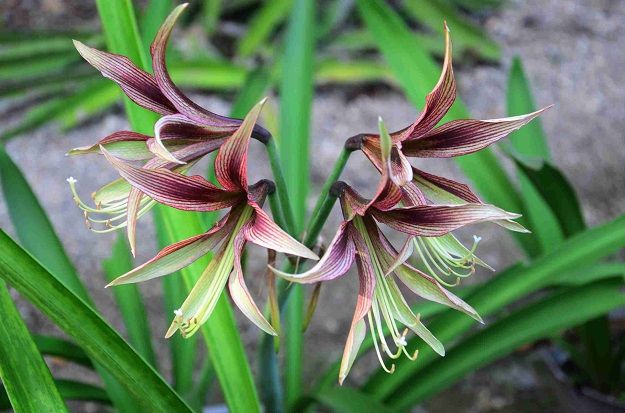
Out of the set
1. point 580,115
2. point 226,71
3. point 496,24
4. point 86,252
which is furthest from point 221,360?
point 496,24

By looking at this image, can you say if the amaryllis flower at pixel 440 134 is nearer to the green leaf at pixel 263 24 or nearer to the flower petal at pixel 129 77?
the flower petal at pixel 129 77

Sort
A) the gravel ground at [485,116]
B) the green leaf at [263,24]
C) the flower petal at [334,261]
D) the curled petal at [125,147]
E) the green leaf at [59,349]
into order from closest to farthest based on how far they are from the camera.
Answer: the flower petal at [334,261]
the curled petal at [125,147]
the green leaf at [59,349]
the gravel ground at [485,116]
the green leaf at [263,24]

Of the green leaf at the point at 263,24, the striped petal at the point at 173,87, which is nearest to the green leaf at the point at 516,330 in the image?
the striped petal at the point at 173,87

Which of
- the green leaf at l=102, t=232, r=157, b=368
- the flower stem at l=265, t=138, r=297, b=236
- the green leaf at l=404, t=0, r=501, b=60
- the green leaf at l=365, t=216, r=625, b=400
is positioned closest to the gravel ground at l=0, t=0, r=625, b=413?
the green leaf at l=404, t=0, r=501, b=60

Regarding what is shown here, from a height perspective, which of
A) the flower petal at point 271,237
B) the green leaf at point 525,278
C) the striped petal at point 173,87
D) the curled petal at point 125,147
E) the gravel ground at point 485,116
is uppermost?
the striped petal at point 173,87

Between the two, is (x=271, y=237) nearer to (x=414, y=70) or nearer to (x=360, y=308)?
(x=360, y=308)

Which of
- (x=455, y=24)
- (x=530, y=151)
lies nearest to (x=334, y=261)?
(x=530, y=151)

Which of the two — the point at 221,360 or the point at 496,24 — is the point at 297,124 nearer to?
the point at 221,360
